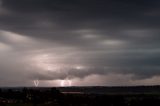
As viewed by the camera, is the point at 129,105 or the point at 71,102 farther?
the point at 71,102

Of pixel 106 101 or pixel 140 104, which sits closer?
pixel 140 104

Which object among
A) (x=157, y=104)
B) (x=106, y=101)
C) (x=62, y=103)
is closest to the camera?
(x=157, y=104)

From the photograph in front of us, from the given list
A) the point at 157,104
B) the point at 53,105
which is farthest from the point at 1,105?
the point at 157,104

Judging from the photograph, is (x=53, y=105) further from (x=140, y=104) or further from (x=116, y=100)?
(x=140, y=104)

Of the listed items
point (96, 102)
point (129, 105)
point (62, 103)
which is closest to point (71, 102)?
point (62, 103)

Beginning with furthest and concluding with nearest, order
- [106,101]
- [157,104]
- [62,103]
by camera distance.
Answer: [62,103], [106,101], [157,104]

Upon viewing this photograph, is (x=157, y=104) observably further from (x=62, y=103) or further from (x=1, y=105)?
(x=1, y=105)

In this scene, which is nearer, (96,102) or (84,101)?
(96,102)

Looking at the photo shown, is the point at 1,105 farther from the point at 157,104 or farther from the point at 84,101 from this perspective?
the point at 157,104

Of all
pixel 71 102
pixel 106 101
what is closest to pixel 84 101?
pixel 71 102
